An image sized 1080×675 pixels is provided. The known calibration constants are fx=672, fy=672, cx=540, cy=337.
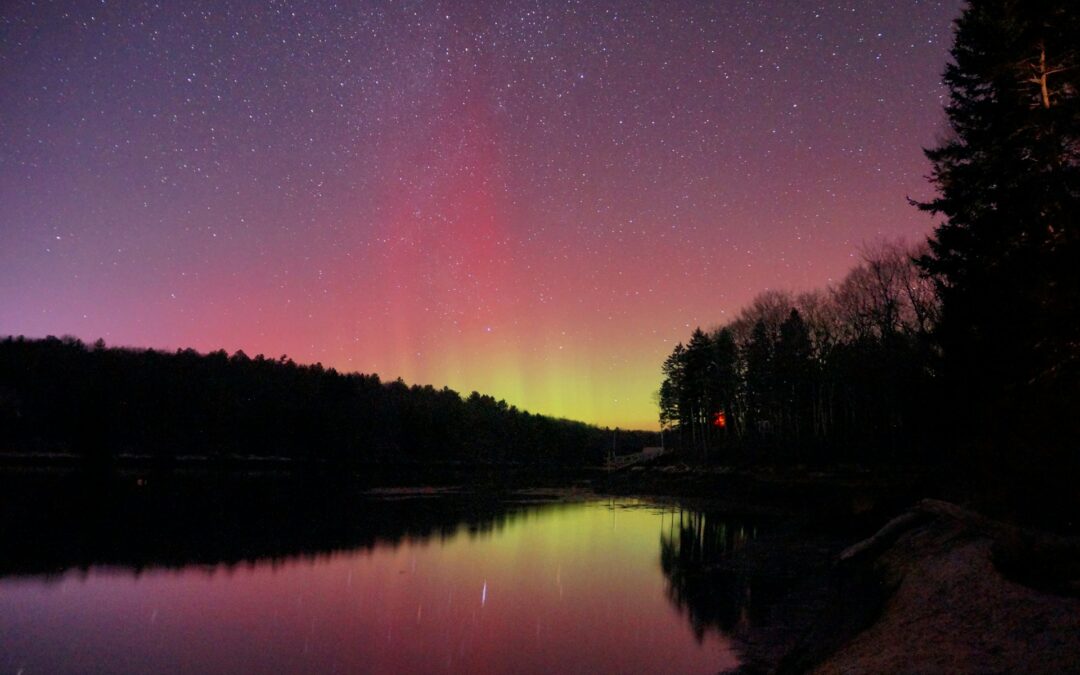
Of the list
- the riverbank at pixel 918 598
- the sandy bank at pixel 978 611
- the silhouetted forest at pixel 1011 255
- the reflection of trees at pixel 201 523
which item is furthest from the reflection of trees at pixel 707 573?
the reflection of trees at pixel 201 523

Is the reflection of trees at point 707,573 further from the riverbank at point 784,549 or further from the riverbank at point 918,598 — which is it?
the riverbank at point 918,598

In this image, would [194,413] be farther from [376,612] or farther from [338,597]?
[376,612]

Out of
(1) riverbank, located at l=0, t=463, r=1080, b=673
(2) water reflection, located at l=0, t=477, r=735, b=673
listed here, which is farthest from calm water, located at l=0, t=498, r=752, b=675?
(1) riverbank, located at l=0, t=463, r=1080, b=673

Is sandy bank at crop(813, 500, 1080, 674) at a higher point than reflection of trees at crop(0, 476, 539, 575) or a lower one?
higher

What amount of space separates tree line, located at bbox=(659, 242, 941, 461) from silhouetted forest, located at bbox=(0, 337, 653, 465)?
6913 centimetres

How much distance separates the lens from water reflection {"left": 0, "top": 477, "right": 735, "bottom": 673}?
15.6 m

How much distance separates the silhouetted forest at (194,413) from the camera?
107 metres

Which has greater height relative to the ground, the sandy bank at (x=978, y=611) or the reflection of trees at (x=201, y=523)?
the sandy bank at (x=978, y=611)

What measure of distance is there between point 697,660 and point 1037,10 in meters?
20.7

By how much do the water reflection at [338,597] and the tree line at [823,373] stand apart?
55.4 ft

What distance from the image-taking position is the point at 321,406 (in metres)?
134

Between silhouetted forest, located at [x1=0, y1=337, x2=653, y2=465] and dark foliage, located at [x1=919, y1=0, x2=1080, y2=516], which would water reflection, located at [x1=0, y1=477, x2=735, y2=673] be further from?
silhouetted forest, located at [x1=0, y1=337, x2=653, y2=465]

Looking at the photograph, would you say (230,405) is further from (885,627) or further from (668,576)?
(885,627)

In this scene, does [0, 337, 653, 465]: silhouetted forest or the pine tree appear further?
[0, 337, 653, 465]: silhouetted forest
